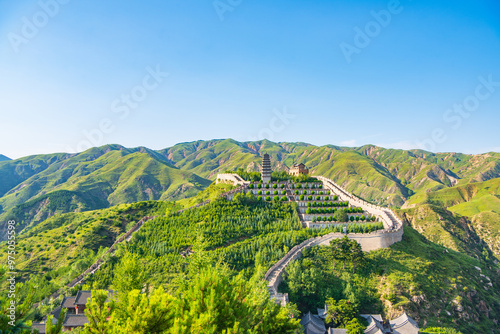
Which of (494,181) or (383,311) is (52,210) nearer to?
(383,311)

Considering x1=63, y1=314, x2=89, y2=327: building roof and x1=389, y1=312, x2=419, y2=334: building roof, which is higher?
x1=63, y1=314, x2=89, y2=327: building roof

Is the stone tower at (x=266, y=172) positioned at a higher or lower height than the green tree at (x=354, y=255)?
higher

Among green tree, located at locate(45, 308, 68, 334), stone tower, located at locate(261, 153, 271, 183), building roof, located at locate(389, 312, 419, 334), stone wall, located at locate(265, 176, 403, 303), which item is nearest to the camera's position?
green tree, located at locate(45, 308, 68, 334)

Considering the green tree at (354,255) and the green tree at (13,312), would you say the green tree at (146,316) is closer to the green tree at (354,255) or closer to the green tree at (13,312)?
the green tree at (13,312)

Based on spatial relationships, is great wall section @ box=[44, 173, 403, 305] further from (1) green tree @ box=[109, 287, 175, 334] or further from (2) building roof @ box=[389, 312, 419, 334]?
(1) green tree @ box=[109, 287, 175, 334]

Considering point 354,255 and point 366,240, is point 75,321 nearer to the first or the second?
point 354,255

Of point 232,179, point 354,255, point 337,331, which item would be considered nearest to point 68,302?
point 337,331

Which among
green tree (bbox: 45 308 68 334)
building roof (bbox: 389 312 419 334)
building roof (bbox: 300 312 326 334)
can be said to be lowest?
building roof (bbox: 389 312 419 334)

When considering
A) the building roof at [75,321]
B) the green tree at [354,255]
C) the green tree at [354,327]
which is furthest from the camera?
the green tree at [354,255]

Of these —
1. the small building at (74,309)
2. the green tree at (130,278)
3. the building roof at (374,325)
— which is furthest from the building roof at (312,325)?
the small building at (74,309)

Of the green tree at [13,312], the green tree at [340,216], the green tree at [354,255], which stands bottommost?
the green tree at [354,255]

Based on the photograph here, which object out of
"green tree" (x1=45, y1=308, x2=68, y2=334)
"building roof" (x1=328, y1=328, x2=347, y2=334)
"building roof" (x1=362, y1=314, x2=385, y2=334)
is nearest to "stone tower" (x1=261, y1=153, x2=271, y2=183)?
"building roof" (x1=362, y1=314, x2=385, y2=334)

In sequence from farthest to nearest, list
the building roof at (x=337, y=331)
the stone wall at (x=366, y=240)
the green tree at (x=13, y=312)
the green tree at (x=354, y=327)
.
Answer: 1. the stone wall at (x=366, y=240)
2. the building roof at (x=337, y=331)
3. the green tree at (x=354, y=327)
4. the green tree at (x=13, y=312)
